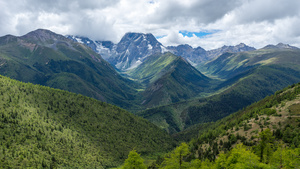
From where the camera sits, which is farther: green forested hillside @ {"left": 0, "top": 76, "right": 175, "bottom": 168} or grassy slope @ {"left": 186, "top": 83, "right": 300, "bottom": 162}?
green forested hillside @ {"left": 0, "top": 76, "right": 175, "bottom": 168}

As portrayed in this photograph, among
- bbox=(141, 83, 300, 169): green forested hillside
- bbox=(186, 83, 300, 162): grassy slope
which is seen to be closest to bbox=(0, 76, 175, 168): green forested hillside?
bbox=(141, 83, 300, 169): green forested hillside

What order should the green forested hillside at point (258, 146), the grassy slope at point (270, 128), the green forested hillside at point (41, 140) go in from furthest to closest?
the green forested hillside at point (41, 140), the grassy slope at point (270, 128), the green forested hillside at point (258, 146)

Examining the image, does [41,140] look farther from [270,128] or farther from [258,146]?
[270,128]

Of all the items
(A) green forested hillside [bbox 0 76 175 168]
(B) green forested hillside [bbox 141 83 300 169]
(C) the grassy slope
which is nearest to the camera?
(B) green forested hillside [bbox 141 83 300 169]

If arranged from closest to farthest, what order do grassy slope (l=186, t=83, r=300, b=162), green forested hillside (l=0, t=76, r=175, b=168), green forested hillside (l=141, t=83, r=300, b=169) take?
1. green forested hillside (l=141, t=83, r=300, b=169)
2. grassy slope (l=186, t=83, r=300, b=162)
3. green forested hillside (l=0, t=76, r=175, b=168)

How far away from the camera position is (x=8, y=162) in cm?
11225

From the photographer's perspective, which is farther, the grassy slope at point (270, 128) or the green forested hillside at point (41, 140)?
the green forested hillside at point (41, 140)

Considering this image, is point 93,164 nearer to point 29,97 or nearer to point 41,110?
point 41,110

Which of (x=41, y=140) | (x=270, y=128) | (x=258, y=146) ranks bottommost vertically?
(x=41, y=140)

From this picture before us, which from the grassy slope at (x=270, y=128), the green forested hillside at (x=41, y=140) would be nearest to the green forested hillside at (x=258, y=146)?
the grassy slope at (x=270, y=128)

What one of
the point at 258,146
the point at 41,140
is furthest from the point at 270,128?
the point at 41,140

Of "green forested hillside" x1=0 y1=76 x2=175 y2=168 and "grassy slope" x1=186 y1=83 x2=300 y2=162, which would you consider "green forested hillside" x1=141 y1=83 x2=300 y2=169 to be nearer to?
"grassy slope" x1=186 y1=83 x2=300 y2=162

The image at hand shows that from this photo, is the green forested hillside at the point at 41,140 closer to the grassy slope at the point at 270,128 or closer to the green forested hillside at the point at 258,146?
the green forested hillside at the point at 258,146

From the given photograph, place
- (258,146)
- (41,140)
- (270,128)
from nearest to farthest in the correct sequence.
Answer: (258,146) < (270,128) < (41,140)
